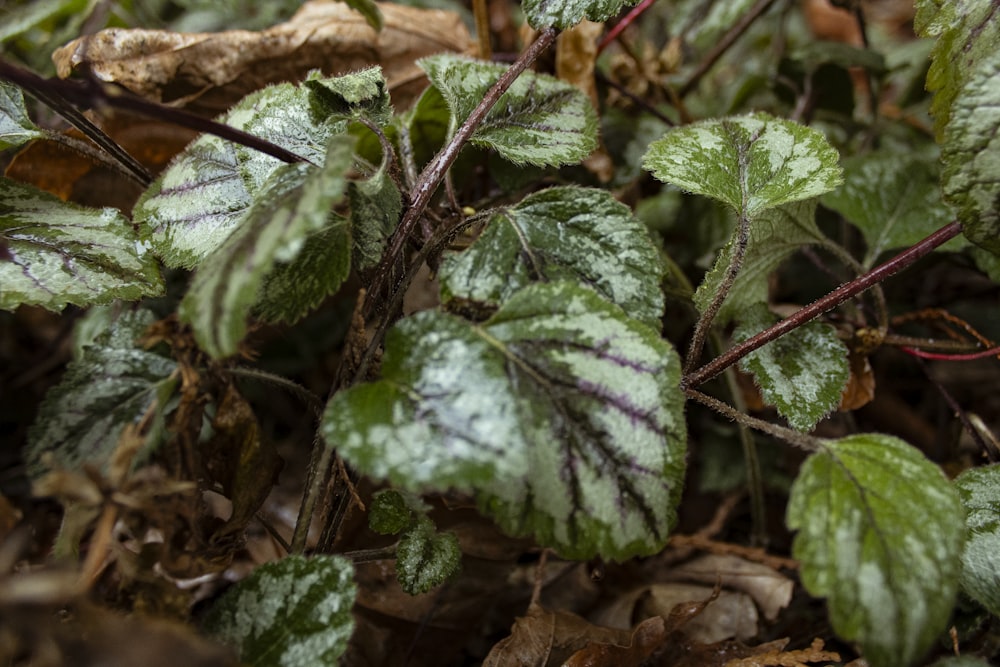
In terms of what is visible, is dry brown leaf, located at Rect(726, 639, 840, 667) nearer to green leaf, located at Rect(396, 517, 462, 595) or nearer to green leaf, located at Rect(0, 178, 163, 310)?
green leaf, located at Rect(396, 517, 462, 595)

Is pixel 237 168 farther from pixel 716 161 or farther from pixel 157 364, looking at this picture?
pixel 716 161

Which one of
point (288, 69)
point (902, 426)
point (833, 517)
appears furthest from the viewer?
point (902, 426)

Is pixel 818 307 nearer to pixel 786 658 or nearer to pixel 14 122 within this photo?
pixel 786 658

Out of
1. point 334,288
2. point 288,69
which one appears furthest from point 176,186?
point 288,69

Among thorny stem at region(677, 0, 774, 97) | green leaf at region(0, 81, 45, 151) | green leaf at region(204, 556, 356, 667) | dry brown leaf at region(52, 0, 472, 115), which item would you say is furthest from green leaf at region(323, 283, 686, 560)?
thorny stem at region(677, 0, 774, 97)

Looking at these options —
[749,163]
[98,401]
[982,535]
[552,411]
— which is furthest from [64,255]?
[982,535]

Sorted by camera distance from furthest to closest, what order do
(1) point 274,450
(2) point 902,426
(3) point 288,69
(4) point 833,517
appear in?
(2) point 902,426 < (3) point 288,69 < (1) point 274,450 < (4) point 833,517

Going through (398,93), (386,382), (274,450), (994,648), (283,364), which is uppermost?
(398,93)
